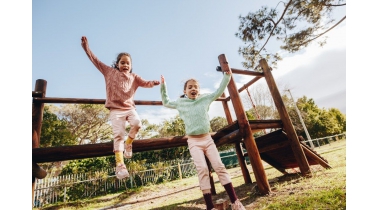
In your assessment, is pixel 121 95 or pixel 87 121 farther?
pixel 87 121

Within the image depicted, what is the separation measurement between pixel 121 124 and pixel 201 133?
107 cm

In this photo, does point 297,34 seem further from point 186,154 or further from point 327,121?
point 327,121

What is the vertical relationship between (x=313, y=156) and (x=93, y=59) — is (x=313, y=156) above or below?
below

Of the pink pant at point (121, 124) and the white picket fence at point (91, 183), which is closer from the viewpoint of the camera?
the pink pant at point (121, 124)

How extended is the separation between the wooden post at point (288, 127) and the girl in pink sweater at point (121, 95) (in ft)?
10.5

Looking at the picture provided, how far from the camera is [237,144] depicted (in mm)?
6055

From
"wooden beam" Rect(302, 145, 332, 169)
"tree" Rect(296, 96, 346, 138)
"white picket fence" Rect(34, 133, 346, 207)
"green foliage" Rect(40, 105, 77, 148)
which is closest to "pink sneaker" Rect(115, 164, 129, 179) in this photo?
"wooden beam" Rect(302, 145, 332, 169)

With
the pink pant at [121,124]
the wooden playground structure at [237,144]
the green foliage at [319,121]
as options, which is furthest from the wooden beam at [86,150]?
the green foliage at [319,121]

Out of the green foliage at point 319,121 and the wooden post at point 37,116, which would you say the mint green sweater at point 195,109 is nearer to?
the wooden post at point 37,116

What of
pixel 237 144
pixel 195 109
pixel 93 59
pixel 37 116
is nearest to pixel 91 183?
pixel 237 144

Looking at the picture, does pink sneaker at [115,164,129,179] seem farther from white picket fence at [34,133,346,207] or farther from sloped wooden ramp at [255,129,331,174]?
white picket fence at [34,133,346,207]

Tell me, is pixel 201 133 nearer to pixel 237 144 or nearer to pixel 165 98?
pixel 165 98

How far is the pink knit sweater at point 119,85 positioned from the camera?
2.82 meters
